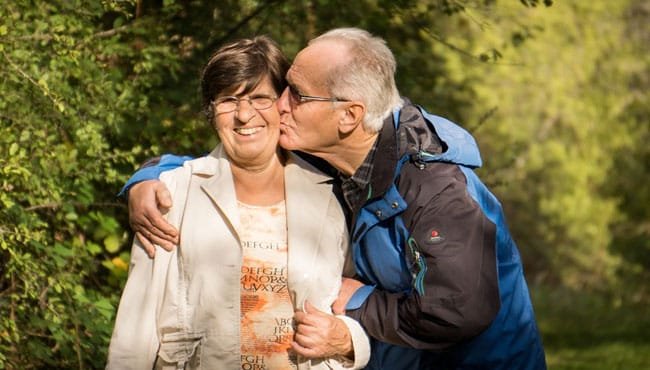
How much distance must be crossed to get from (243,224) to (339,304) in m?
0.41

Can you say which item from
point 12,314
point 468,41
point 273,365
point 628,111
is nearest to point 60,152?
point 12,314

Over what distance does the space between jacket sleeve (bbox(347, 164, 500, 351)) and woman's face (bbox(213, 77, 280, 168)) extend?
0.49 meters

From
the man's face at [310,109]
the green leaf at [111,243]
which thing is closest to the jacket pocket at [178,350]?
the man's face at [310,109]

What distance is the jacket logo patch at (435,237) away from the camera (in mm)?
3535

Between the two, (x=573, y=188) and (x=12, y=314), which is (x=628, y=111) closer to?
(x=573, y=188)

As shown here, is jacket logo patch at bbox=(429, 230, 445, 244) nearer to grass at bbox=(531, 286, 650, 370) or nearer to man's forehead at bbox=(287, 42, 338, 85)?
man's forehead at bbox=(287, 42, 338, 85)

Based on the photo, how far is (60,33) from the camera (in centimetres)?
539

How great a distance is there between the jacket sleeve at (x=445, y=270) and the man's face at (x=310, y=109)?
36 centimetres

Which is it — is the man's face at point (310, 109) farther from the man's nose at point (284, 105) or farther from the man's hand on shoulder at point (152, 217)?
the man's hand on shoulder at point (152, 217)

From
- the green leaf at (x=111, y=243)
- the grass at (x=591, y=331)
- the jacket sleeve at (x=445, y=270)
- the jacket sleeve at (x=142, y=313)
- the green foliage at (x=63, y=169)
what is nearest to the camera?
the jacket sleeve at (x=445, y=270)

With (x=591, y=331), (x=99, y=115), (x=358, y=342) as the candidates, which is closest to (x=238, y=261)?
(x=358, y=342)

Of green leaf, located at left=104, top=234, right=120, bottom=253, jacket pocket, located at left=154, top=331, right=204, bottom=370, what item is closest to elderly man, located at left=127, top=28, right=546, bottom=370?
jacket pocket, located at left=154, top=331, right=204, bottom=370

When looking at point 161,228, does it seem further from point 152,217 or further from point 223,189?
point 223,189

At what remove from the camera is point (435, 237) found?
139 inches
